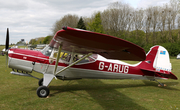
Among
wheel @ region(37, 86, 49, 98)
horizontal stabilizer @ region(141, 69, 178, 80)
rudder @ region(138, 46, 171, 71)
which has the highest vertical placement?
rudder @ region(138, 46, 171, 71)

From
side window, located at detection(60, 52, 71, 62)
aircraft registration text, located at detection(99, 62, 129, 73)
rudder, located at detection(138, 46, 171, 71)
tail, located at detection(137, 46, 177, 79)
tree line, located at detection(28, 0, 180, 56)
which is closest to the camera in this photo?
side window, located at detection(60, 52, 71, 62)

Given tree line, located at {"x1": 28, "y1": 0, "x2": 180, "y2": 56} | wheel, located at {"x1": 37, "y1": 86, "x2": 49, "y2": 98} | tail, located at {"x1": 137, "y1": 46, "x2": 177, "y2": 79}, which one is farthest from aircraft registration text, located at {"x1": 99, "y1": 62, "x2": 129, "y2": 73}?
tree line, located at {"x1": 28, "y1": 0, "x2": 180, "y2": 56}

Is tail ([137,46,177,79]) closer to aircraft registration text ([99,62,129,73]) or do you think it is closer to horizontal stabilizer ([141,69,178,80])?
horizontal stabilizer ([141,69,178,80])

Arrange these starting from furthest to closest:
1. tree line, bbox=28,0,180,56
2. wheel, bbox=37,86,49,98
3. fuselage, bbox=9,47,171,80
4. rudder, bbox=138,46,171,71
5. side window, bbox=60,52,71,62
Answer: tree line, bbox=28,0,180,56
rudder, bbox=138,46,171,71
side window, bbox=60,52,71,62
fuselage, bbox=9,47,171,80
wheel, bbox=37,86,49,98

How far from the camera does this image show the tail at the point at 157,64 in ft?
22.8

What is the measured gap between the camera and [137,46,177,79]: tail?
6.96m

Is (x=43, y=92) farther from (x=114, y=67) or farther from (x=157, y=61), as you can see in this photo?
(x=157, y=61)

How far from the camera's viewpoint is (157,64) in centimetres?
719

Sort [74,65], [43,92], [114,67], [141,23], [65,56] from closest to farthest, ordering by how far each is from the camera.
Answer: [43,92]
[65,56]
[74,65]
[114,67]
[141,23]

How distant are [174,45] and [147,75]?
129 ft

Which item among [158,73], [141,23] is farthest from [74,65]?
[141,23]

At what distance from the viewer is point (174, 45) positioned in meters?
40.3

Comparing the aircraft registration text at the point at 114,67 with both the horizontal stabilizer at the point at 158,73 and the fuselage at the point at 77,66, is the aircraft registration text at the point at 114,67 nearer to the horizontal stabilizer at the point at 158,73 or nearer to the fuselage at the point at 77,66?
the fuselage at the point at 77,66

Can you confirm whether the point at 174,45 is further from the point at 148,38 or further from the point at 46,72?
the point at 46,72
